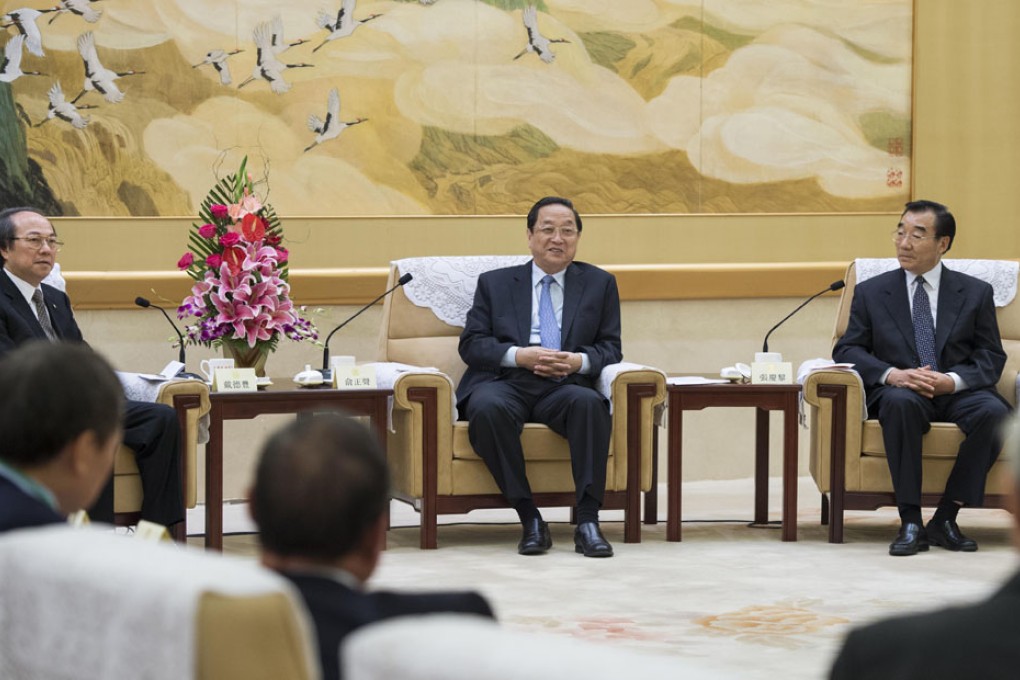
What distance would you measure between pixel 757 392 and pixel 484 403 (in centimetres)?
106

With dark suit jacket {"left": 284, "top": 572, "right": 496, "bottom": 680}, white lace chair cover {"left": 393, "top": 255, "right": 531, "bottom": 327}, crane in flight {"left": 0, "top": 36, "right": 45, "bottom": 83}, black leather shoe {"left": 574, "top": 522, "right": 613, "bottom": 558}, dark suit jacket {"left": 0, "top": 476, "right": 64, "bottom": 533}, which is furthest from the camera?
crane in flight {"left": 0, "top": 36, "right": 45, "bottom": 83}

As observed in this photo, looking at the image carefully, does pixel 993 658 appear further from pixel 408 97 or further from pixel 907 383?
pixel 408 97

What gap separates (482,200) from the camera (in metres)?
6.72

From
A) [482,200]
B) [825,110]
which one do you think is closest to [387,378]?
[482,200]

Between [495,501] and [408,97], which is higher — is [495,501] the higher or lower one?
the lower one

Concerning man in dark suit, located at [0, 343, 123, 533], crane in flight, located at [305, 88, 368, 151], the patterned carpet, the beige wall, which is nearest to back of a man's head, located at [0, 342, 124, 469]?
man in dark suit, located at [0, 343, 123, 533]

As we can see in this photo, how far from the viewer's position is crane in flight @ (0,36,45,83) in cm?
610

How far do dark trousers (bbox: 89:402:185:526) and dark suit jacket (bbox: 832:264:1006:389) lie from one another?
8.41 feet

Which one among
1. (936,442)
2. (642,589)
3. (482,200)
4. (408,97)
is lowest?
(642,589)

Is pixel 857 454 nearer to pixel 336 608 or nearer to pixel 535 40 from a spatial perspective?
pixel 535 40

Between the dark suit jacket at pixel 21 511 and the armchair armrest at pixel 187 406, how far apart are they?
3.28 m

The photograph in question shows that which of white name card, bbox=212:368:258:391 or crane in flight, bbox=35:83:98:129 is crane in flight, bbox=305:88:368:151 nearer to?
crane in flight, bbox=35:83:98:129

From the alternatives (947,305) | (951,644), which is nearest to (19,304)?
(947,305)

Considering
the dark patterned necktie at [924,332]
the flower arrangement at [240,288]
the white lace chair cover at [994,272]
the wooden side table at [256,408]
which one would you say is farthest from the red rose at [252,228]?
the dark patterned necktie at [924,332]
